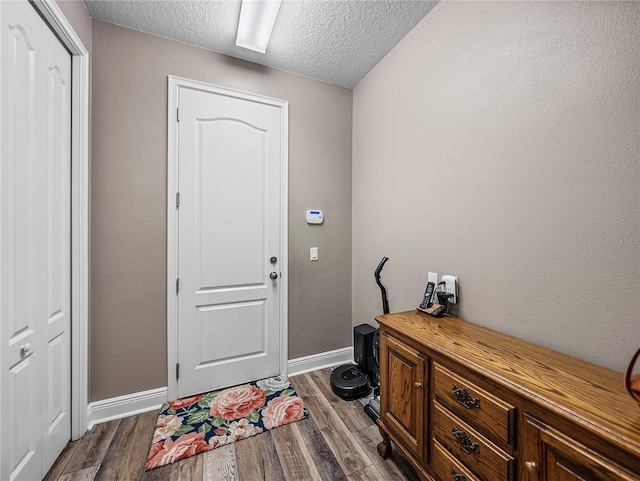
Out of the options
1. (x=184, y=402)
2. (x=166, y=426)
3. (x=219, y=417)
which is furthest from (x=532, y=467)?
(x=184, y=402)

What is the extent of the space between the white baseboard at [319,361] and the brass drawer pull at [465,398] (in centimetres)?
160

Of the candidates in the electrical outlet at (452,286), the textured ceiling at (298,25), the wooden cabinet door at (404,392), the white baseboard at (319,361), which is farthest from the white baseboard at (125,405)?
the textured ceiling at (298,25)

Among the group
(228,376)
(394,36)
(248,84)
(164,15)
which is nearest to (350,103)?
(394,36)

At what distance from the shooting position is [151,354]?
1.93 m

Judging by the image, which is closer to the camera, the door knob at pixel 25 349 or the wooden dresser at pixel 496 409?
the wooden dresser at pixel 496 409

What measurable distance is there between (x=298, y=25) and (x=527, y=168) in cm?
173

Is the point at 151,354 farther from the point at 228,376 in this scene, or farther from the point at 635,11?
the point at 635,11

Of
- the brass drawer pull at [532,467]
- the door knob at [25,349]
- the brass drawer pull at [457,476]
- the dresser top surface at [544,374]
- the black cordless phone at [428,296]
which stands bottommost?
the brass drawer pull at [457,476]

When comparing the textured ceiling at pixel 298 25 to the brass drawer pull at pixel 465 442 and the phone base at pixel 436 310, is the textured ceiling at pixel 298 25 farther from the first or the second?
the brass drawer pull at pixel 465 442

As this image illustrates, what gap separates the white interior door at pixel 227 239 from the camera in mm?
2020

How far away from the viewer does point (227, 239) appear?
2143 millimetres

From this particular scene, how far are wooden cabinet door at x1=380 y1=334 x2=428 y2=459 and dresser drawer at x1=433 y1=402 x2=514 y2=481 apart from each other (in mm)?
92

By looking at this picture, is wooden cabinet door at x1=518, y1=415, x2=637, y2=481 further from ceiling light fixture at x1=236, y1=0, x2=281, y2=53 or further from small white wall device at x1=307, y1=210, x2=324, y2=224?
ceiling light fixture at x1=236, y1=0, x2=281, y2=53

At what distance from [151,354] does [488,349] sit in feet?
7.11
